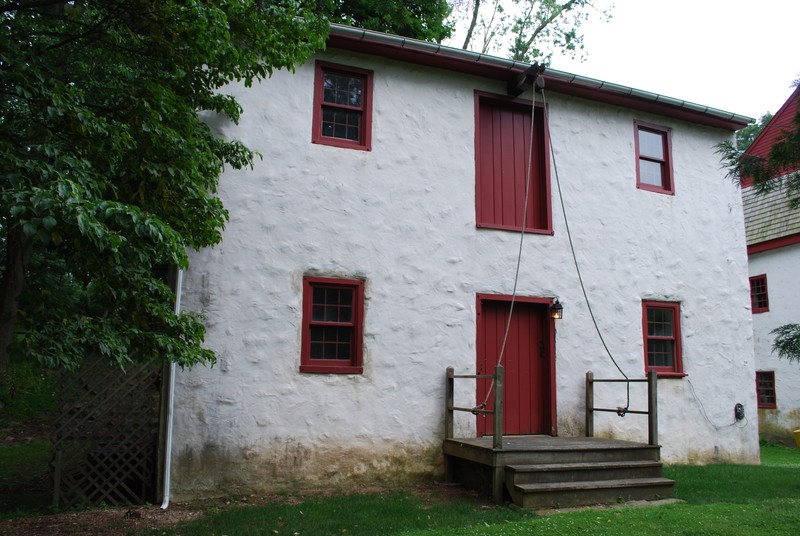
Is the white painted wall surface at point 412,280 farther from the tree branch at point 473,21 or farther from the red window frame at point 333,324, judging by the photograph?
the tree branch at point 473,21

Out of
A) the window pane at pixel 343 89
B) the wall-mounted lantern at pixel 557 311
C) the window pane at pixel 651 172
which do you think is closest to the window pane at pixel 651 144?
the window pane at pixel 651 172

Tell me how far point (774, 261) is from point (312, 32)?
15.5 metres

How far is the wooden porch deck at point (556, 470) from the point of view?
24.2 feet

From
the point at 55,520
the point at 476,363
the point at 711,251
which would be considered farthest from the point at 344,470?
the point at 711,251

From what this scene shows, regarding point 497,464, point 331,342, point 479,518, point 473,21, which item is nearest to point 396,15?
point 473,21

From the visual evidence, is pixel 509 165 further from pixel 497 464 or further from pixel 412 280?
pixel 497 464

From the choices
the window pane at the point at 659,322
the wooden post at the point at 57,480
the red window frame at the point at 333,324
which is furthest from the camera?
the window pane at the point at 659,322

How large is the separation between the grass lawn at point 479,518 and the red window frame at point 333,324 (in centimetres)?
175

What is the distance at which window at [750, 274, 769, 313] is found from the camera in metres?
17.5

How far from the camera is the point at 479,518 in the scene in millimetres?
6723

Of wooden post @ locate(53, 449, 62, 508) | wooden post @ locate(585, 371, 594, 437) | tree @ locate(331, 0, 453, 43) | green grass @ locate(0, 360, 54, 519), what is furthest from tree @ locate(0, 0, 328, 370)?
tree @ locate(331, 0, 453, 43)

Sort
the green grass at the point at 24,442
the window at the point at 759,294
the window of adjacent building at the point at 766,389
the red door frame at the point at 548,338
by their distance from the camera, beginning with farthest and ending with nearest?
the window at the point at 759,294 < the window of adjacent building at the point at 766,389 < the red door frame at the point at 548,338 < the green grass at the point at 24,442

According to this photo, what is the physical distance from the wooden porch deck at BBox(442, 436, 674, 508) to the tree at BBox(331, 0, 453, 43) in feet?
41.3

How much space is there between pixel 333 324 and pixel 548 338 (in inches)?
135
